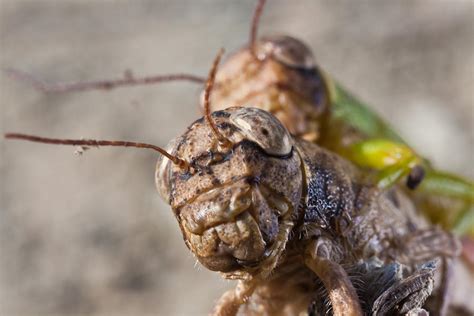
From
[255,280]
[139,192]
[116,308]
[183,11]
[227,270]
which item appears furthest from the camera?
[183,11]

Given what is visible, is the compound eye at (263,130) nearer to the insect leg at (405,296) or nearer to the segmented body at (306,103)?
the insect leg at (405,296)

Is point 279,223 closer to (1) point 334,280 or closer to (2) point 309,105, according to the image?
(1) point 334,280

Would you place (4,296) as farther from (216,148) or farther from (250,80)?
(216,148)

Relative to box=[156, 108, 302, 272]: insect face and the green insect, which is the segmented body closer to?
the green insect

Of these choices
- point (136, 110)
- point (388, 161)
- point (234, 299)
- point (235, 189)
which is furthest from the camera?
point (136, 110)

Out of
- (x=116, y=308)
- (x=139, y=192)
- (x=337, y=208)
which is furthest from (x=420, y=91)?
(x=337, y=208)

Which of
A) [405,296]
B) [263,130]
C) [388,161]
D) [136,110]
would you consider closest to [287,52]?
[388,161]
